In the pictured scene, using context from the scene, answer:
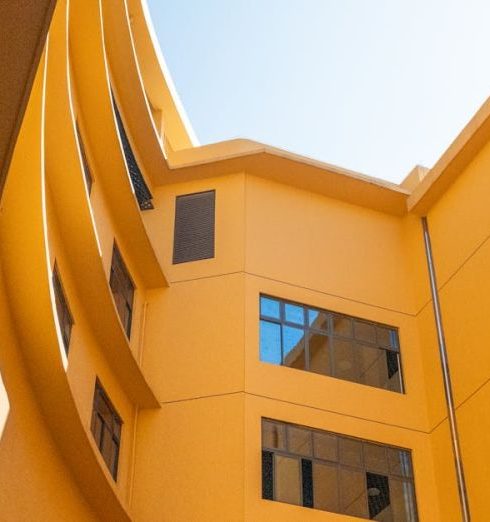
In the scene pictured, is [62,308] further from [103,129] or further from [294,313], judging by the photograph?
[294,313]

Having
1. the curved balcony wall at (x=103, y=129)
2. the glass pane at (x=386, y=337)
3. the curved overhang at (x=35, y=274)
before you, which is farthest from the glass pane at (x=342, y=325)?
the curved overhang at (x=35, y=274)

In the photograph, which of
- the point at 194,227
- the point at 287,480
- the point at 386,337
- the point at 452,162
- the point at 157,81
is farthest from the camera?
the point at 157,81

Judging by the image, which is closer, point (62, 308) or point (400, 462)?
point (62, 308)

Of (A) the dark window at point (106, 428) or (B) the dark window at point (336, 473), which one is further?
(B) the dark window at point (336, 473)

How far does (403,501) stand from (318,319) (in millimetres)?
3342

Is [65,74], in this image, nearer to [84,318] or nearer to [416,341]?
[84,318]

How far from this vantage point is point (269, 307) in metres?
15.5

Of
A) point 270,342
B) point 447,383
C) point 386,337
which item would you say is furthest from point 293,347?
point 447,383

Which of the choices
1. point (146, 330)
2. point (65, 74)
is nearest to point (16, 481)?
point (65, 74)

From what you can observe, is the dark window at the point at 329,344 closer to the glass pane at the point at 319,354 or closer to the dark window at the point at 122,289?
the glass pane at the point at 319,354

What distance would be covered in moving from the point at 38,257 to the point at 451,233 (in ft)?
28.5

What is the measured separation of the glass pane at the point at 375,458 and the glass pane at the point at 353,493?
23 cm

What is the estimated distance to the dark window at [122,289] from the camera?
14844 millimetres

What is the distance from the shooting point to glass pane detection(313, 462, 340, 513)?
1352 cm
